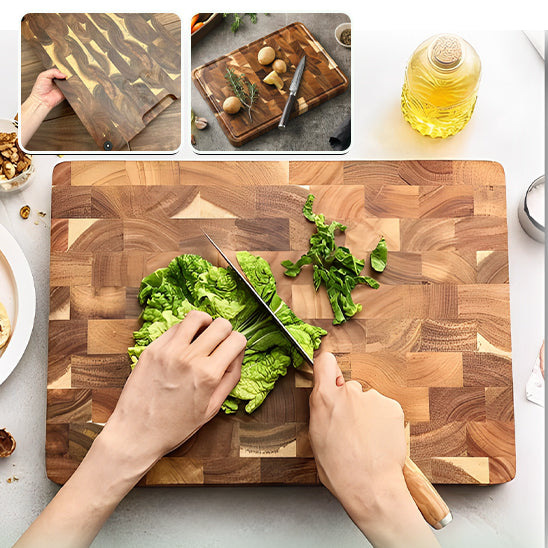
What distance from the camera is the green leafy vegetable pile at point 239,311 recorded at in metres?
1.32

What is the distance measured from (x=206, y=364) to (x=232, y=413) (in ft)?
0.54

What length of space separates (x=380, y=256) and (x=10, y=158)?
1024mm

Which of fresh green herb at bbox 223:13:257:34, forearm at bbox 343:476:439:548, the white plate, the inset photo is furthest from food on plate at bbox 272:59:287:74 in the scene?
forearm at bbox 343:476:439:548

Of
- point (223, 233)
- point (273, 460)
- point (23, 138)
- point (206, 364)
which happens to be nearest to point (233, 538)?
point (273, 460)

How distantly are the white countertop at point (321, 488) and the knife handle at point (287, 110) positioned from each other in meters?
0.09

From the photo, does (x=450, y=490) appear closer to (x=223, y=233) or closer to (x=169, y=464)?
(x=169, y=464)

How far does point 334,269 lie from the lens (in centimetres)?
135

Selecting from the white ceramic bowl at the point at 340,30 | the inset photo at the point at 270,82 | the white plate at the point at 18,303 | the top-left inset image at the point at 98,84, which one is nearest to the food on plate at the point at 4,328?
the white plate at the point at 18,303

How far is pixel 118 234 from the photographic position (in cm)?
138

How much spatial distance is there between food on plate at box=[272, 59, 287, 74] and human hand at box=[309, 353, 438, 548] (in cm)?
80

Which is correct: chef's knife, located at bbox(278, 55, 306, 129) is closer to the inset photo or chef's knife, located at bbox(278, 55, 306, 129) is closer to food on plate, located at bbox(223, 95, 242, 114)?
the inset photo

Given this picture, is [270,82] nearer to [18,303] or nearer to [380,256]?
[380,256]

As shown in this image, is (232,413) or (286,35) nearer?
(232,413)

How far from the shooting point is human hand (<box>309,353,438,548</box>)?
47.0 inches
